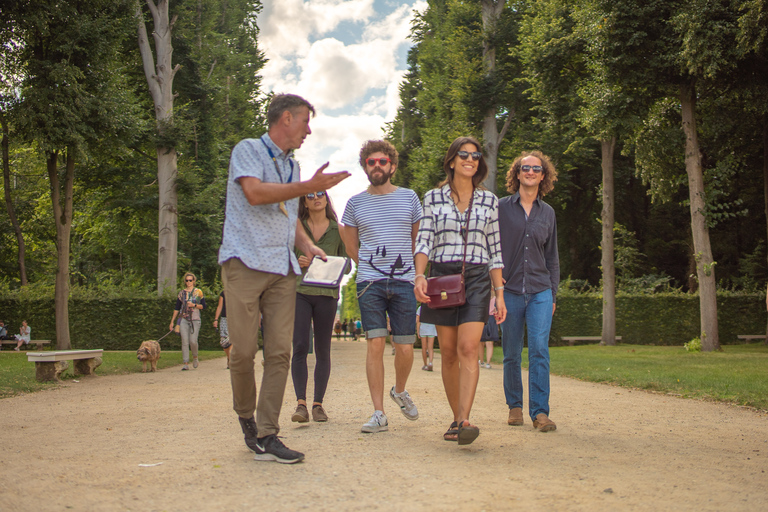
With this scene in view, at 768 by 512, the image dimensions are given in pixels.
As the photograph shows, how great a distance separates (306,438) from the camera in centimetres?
532

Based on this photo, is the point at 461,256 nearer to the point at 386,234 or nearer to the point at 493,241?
the point at 493,241

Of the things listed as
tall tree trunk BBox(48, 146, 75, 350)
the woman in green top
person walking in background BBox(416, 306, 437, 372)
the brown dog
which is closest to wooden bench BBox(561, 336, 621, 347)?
person walking in background BBox(416, 306, 437, 372)

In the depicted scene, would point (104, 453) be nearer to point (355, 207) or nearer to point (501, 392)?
point (355, 207)

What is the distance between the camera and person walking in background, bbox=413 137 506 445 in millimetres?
5004

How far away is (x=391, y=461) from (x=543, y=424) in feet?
5.98

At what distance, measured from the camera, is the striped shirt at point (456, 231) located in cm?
515

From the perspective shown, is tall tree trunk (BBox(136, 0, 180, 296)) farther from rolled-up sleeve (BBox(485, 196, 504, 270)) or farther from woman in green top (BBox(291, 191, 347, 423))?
rolled-up sleeve (BBox(485, 196, 504, 270))

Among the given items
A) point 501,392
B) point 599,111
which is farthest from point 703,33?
point 501,392

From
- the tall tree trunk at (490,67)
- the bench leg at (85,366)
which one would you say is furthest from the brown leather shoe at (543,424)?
the tall tree trunk at (490,67)

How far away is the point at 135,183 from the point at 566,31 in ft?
57.4

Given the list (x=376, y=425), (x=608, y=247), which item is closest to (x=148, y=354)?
(x=376, y=425)

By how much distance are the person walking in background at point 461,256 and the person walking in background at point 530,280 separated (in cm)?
90

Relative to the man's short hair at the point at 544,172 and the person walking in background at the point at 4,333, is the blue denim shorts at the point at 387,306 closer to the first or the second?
the man's short hair at the point at 544,172

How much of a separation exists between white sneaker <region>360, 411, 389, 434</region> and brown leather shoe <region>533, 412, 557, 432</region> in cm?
125
